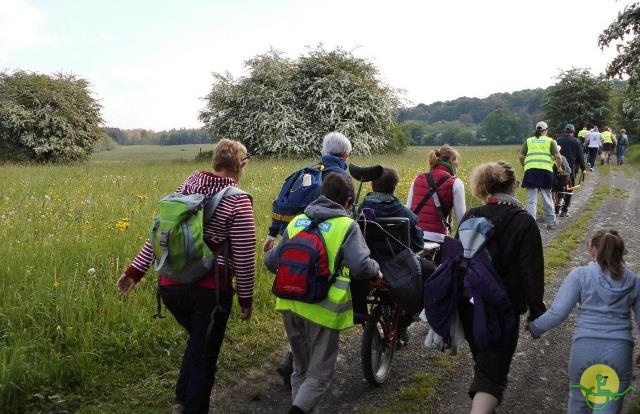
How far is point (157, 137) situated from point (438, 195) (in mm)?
102269

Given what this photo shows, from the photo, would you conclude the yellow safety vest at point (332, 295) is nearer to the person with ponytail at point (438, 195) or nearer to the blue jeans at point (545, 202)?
the person with ponytail at point (438, 195)

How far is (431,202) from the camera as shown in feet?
18.1

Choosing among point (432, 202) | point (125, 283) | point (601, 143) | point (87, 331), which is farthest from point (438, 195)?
point (601, 143)

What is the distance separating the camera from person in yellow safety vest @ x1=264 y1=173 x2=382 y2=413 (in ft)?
11.6

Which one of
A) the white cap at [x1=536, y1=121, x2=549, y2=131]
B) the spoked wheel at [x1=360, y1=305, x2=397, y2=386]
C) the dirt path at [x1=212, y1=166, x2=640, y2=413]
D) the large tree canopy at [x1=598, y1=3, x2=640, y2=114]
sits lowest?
the dirt path at [x1=212, y1=166, x2=640, y2=413]

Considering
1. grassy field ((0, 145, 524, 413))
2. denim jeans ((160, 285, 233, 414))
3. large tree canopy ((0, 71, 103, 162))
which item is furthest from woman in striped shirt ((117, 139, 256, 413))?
large tree canopy ((0, 71, 103, 162))

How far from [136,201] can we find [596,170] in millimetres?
21456

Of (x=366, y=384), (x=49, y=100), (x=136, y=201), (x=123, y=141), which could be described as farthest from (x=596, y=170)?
(x=123, y=141)

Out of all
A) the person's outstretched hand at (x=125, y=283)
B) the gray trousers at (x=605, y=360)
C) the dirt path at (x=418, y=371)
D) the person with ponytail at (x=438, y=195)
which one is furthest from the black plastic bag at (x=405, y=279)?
the person's outstretched hand at (x=125, y=283)

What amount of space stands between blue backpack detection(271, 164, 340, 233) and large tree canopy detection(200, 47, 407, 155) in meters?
26.2

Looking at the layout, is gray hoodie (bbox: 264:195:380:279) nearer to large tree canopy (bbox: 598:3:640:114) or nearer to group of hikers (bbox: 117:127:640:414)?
group of hikers (bbox: 117:127:640:414)

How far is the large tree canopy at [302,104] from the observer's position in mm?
31594

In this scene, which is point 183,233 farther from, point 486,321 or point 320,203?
point 486,321

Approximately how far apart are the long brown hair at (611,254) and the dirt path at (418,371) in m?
1.59
